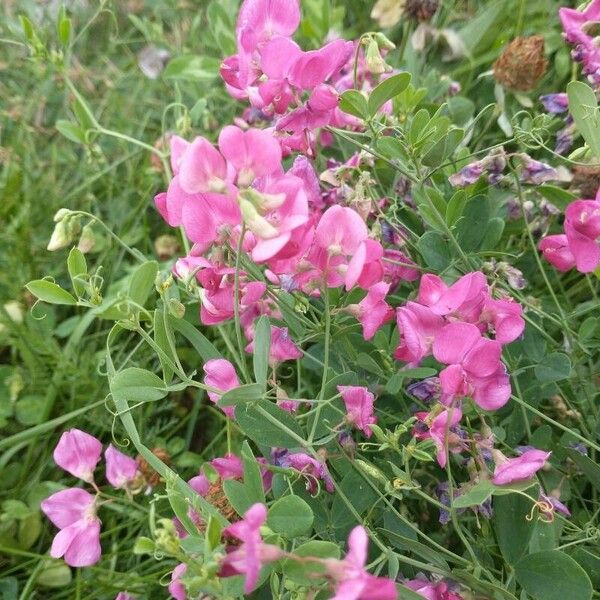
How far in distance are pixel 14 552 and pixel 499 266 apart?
90 centimetres

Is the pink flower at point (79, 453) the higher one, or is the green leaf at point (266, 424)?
the green leaf at point (266, 424)

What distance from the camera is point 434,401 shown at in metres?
1.01

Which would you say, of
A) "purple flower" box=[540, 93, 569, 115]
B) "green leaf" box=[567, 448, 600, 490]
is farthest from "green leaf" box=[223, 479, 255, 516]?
"purple flower" box=[540, 93, 569, 115]

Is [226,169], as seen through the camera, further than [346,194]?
No

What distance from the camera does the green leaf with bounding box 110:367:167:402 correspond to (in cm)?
85

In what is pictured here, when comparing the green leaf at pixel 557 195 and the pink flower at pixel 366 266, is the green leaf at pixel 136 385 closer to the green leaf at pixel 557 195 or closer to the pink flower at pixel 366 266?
the pink flower at pixel 366 266

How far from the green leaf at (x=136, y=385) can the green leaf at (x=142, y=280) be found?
86 mm

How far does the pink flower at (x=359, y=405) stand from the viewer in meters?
0.92

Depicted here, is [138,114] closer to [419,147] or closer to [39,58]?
[39,58]

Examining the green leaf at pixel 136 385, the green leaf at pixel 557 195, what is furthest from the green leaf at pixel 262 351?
the green leaf at pixel 557 195

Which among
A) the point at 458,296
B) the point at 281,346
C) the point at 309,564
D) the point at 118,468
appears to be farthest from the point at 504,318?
the point at 118,468

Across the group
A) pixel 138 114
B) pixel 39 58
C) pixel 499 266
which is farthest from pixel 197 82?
pixel 499 266

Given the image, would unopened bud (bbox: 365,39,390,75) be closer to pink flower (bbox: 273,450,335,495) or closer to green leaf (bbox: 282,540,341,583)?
pink flower (bbox: 273,450,335,495)

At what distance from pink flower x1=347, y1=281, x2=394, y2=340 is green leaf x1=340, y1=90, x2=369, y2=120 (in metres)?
0.22
